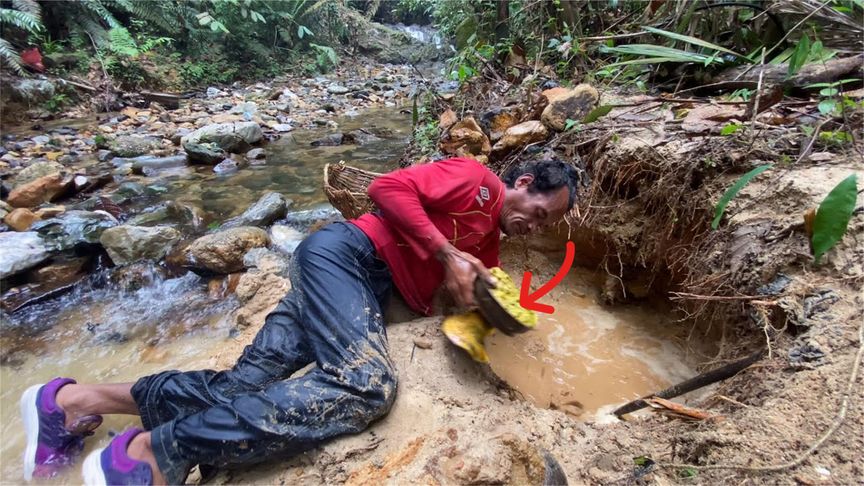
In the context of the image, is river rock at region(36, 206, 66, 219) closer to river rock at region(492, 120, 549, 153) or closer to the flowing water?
the flowing water

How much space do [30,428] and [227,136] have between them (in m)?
5.27

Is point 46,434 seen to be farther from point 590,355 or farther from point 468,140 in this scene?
point 468,140

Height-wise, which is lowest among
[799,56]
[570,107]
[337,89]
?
[337,89]

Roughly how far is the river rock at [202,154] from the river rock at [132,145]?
0.79 meters

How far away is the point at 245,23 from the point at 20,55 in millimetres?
5323

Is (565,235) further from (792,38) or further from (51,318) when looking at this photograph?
(51,318)

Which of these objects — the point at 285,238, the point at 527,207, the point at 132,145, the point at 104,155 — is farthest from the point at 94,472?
the point at 132,145

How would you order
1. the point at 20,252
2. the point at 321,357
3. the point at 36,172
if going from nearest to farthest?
the point at 321,357 → the point at 20,252 → the point at 36,172

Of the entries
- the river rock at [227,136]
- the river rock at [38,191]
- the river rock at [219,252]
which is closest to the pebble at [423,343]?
the river rock at [219,252]

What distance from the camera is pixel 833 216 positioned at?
163cm

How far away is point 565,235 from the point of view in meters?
2.96

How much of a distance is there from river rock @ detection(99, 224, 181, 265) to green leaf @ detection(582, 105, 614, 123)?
3440 mm

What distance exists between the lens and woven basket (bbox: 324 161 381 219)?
2936 mm

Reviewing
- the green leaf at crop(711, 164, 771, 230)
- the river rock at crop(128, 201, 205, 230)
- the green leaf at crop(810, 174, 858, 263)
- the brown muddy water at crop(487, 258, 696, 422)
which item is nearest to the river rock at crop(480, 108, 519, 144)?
the brown muddy water at crop(487, 258, 696, 422)
